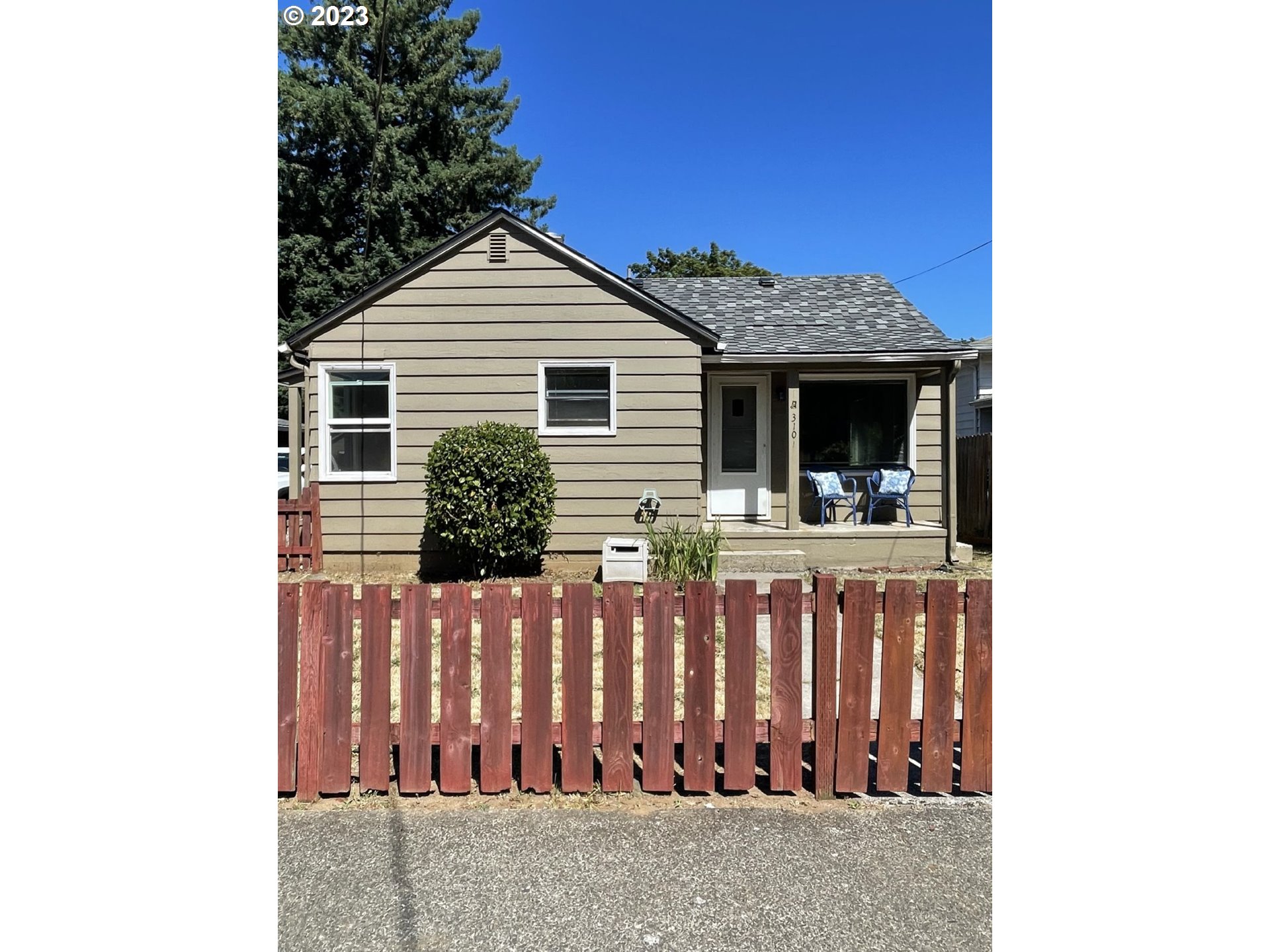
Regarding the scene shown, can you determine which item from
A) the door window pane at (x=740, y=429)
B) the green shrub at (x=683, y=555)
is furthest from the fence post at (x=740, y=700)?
the door window pane at (x=740, y=429)

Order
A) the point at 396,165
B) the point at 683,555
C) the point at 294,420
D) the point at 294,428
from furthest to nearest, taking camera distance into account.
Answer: the point at 396,165 < the point at 294,428 < the point at 294,420 < the point at 683,555

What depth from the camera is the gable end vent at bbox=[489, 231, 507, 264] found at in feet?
24.6

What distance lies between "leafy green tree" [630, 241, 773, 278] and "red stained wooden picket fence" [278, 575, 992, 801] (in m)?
28.8

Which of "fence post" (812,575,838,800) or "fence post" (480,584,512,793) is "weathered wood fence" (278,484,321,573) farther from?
"fence post" (812,575,838,800)

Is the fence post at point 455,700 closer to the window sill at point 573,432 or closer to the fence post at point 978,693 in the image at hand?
the fence post at point 978,693

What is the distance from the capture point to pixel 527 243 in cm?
755

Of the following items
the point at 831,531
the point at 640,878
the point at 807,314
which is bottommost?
the point at 640,878

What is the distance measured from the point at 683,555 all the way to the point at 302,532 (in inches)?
176

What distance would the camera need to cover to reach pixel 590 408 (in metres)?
7.68

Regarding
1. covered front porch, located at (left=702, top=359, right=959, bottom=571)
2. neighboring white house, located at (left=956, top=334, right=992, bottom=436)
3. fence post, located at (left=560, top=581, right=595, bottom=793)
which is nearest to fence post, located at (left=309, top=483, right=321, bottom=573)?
covered front porch, located at (left=702, top=359, right=959, bottom=571)

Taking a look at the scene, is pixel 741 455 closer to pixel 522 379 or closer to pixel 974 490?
pixel 522 379

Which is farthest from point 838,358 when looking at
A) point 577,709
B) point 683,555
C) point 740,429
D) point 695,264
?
point 695,264

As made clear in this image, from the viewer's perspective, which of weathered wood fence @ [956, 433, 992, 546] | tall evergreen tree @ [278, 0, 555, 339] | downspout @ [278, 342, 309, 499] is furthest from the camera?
tall evergreen tree @ [278, 0, 555, 339]

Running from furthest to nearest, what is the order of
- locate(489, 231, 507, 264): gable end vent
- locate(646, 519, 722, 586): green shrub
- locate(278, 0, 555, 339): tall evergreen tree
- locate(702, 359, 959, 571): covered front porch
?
locate(278, 0, 555, 339): tall evergreen tree < locate(702, 359, 959, 571): covered front porch < locate(489, 231, 507, 264): gable end vent < locate(646, 519, 722, 586): green shrub
